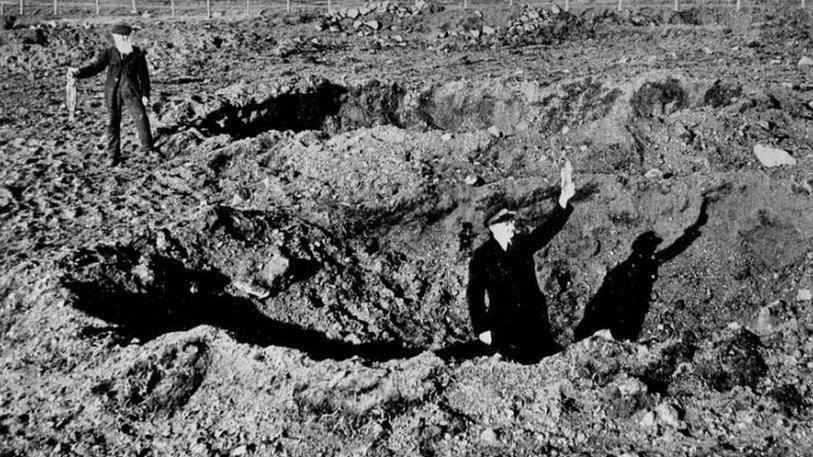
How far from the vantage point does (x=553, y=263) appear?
7230mm

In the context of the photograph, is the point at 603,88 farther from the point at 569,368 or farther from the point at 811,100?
the point at 569,368

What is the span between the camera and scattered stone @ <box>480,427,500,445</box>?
148 inches

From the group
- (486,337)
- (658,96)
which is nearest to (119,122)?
(486,337)

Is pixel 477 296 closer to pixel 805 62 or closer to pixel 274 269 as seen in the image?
pixel 274 269

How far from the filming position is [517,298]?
22.5ft

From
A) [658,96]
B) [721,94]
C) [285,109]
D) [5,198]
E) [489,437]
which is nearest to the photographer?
[489,437]

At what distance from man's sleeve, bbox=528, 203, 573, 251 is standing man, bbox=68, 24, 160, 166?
4533 mm

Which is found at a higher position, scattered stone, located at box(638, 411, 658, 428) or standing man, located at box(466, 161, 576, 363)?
scattered stone, located at box(638, 411, 658, 428)

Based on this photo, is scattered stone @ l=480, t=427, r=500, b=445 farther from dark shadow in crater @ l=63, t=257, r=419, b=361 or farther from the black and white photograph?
dark shadow in crater @ l=63, t=257, r=419, b=361

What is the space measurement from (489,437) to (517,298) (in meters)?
3.20

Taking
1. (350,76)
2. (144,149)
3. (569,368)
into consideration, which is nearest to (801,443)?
(569,368)

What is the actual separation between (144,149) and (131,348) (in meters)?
4.03

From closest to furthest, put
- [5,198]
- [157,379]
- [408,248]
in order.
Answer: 1. [157,379]
2. [5,198]
3. [408,248]

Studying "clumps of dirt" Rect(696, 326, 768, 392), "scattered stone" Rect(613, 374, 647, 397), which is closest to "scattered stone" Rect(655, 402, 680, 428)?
"scattered stone" Rect(613, 374, 647, 397)
